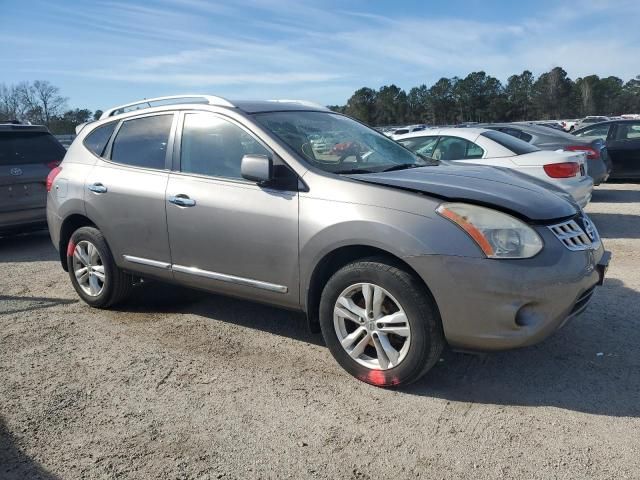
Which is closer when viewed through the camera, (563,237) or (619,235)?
(563,237)

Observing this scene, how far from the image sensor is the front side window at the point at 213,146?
12.9ft

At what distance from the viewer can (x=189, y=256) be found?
13.5ft

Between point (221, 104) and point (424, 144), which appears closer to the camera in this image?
point (221, 104)

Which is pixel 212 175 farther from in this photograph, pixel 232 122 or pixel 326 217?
pixel 326 217

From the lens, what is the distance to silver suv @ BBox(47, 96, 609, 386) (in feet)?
9.84

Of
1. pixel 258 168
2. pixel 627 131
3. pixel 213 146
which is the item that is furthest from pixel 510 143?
pixel 627 131

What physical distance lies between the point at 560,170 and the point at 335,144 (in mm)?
4241

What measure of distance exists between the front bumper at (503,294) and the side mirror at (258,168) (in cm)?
108

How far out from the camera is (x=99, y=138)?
505 centimetres

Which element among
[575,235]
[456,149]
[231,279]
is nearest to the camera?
[575,235]

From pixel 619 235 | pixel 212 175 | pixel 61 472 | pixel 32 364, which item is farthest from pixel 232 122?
pixel 619 235

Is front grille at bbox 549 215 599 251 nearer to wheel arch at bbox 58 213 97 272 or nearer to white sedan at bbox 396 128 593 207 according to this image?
white sedan at bbox 396 128 593 207

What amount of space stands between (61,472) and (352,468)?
1.38 meters

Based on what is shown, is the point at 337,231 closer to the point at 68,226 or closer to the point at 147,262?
the point at 147,262
